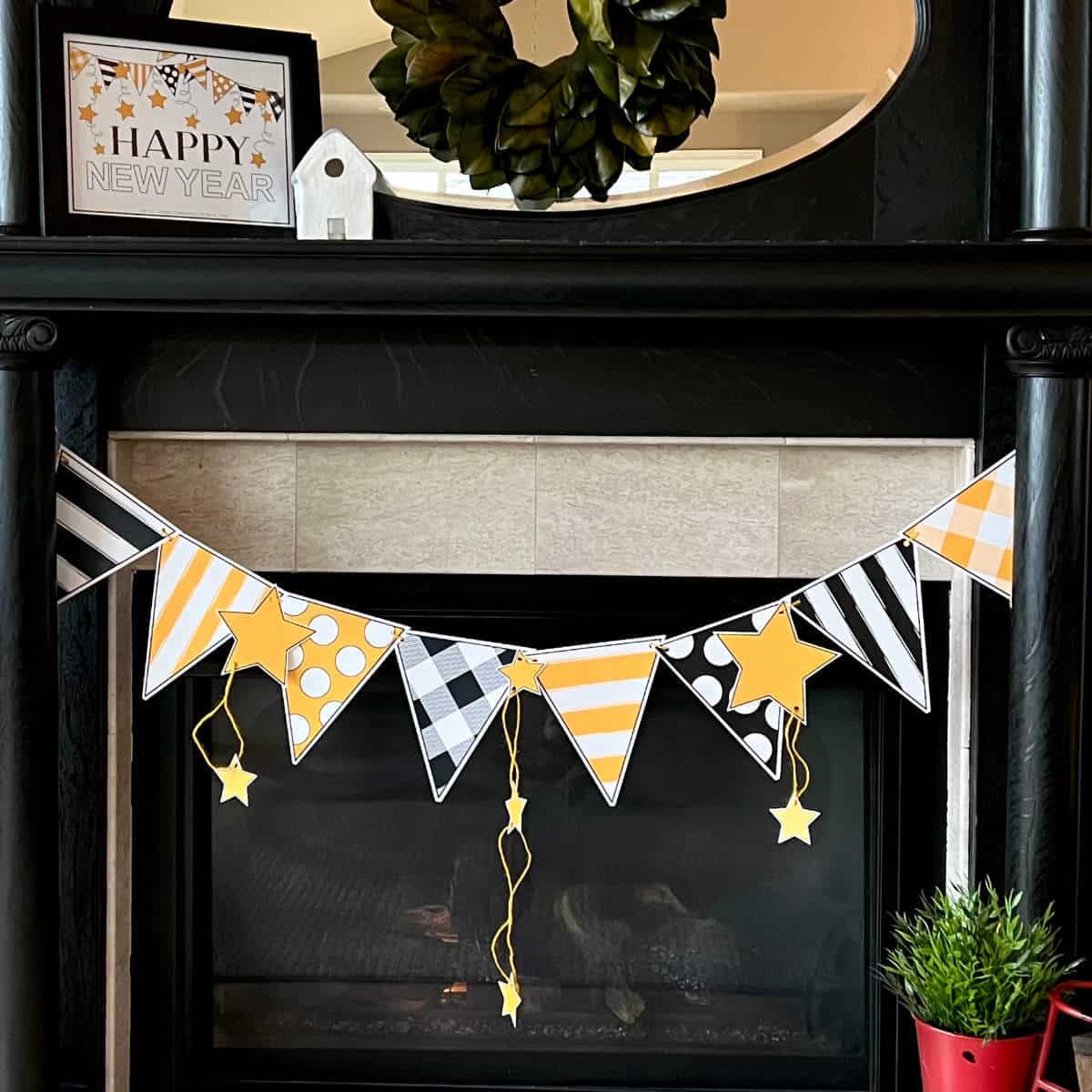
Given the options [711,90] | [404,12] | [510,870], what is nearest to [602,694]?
[510,870]

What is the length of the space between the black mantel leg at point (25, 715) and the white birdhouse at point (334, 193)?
0.34m

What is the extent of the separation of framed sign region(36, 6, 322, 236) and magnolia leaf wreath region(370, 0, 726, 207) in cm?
14

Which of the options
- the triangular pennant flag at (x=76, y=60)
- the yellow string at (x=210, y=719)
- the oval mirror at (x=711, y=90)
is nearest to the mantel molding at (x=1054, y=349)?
the oval mirror at (x=711, y=90)

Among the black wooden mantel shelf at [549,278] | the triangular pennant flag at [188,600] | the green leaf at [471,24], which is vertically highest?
the green leaf at [471,24]

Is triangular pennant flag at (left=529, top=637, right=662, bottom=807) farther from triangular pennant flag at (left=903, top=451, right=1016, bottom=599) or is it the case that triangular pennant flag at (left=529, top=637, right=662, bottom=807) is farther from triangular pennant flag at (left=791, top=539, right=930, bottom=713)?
triangular pennant flag at (left=903, top=451, right=1016, bottom=599)

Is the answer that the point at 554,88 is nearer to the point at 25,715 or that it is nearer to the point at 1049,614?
the point at 1049,614

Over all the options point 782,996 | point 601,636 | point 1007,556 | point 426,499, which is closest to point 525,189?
point 426,499

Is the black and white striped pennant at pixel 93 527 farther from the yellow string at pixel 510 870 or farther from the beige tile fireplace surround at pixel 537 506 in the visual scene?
the yellow string at pixel 510 870

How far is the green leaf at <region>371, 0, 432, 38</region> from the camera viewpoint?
155 cm

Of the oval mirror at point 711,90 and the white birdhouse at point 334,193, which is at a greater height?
the oval mirror at point 711,90

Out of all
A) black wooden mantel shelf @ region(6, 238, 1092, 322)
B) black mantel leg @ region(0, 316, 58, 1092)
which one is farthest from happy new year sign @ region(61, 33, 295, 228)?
black mantel leg @ region(0, 316, 58, 1092)

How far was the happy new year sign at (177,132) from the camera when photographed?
1.50m

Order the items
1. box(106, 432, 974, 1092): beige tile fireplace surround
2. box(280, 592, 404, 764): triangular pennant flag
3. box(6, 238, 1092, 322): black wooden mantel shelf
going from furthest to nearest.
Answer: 1. box(106, 432, 974, 1092): beige tile fireplace surround
2. box(280, 592, 404, 764): triangular pennant flag
3. box(6, 238, 1092, 322): black wooden mantel shelf

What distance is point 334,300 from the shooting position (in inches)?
57.4
